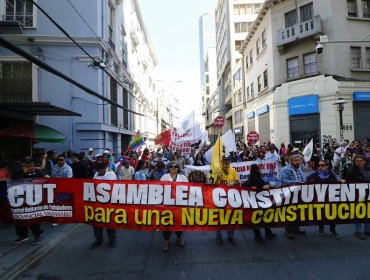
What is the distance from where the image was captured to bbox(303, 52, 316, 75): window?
839 inches

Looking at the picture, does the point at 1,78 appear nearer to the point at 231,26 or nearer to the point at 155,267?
the point at 155,267

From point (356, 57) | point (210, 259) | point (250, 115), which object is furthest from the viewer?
point (250, 115)

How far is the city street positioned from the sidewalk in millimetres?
153

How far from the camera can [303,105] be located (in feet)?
69.4

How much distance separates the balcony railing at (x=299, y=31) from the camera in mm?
20453

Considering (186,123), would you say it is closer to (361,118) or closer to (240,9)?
(361,118)

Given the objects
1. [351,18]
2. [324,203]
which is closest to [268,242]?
[324,203]

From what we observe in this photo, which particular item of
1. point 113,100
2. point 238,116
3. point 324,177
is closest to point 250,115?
point 238,116

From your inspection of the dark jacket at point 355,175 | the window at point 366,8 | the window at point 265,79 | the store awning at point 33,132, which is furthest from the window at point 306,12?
the dark jacket at point 355,175

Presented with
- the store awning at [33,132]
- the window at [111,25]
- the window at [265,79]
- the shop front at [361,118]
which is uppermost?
the window at [111,25]

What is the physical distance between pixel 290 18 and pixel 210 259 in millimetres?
22098

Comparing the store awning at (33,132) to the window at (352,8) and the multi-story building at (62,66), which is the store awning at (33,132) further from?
the window at (352,8)

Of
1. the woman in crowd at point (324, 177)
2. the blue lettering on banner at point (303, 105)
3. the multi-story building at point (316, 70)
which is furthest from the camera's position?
the blue lettering on banner at point (303, 105)

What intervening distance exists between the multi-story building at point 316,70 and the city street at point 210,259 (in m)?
14.8
